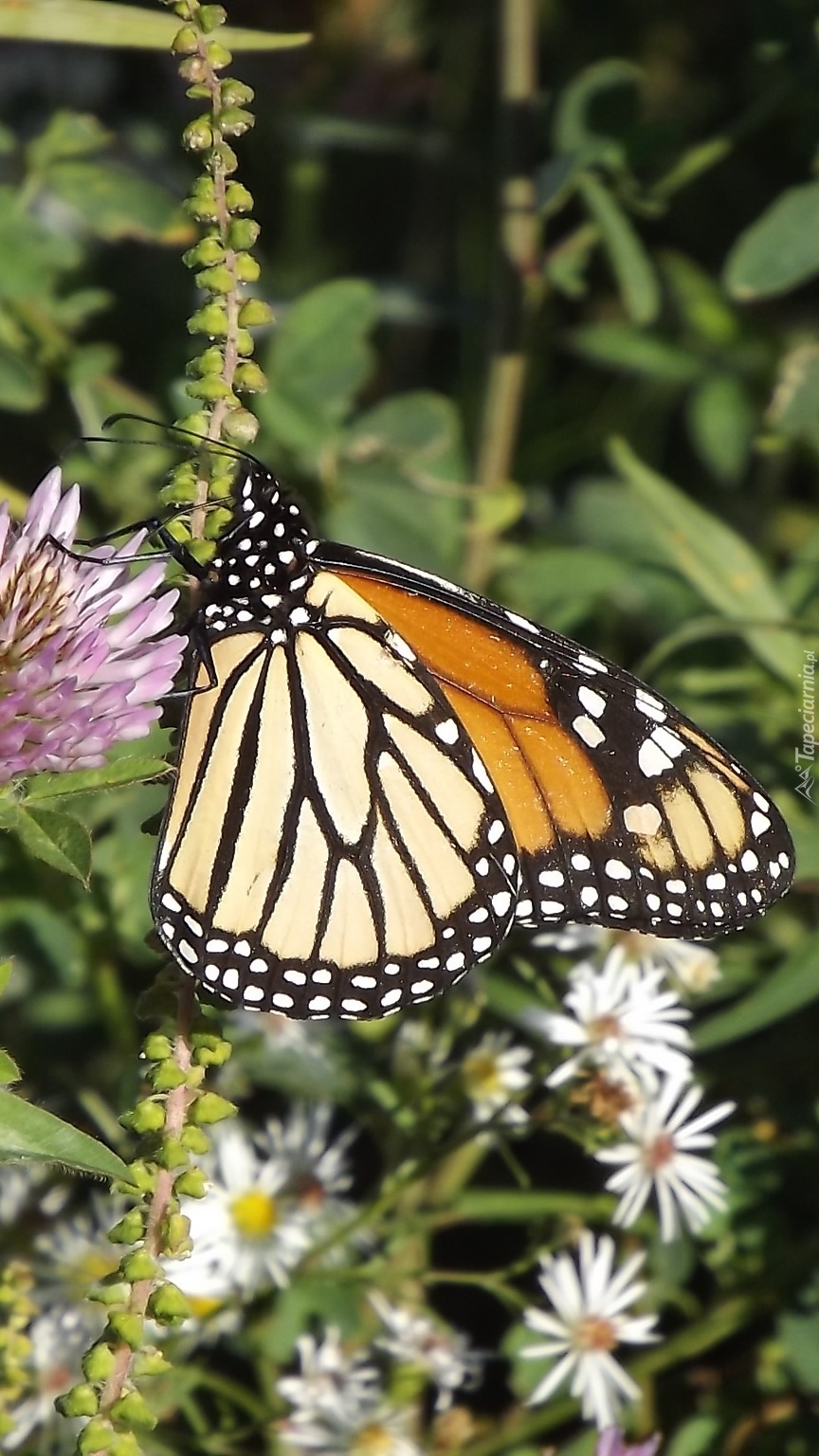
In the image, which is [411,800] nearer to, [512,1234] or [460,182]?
[512,1234]

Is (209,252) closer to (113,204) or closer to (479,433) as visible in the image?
(113,204)

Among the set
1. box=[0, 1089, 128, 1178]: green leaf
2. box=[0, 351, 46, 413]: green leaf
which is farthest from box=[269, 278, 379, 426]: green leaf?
box=[0, 1089, 128, 1178]: green leaf

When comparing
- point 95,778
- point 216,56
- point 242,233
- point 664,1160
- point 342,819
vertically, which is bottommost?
point 664,1160

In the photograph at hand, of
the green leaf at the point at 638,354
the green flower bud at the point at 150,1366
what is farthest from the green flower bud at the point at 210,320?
the green leaf at the point at 638,354

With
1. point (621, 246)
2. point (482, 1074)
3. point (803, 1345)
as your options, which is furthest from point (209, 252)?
point (803, 1345)

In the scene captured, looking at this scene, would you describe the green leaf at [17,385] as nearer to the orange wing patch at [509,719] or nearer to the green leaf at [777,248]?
the orange wing patch at [509,719]

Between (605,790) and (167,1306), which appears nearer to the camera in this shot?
(167,1306)
